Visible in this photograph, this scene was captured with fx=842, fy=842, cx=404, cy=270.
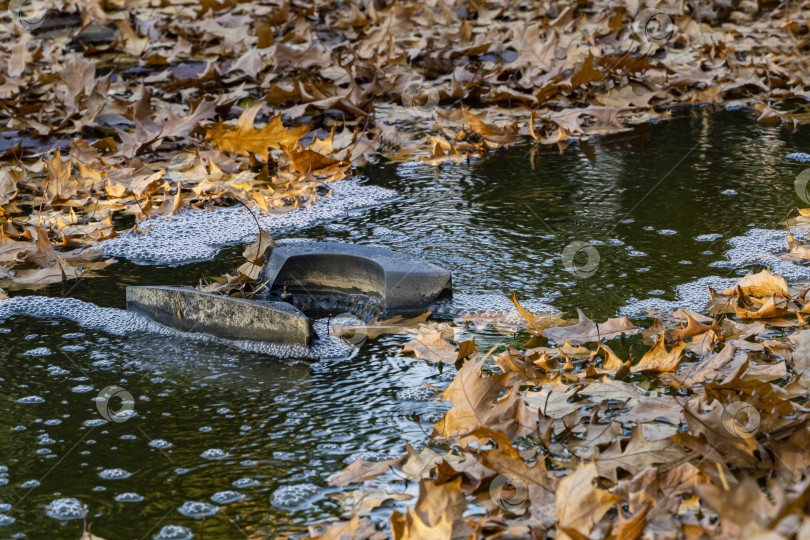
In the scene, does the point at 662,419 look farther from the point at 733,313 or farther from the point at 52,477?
the point at 52,477

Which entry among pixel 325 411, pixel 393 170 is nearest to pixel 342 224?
pixel 393 170

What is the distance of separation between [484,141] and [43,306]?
1.99m

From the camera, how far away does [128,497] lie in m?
1.43

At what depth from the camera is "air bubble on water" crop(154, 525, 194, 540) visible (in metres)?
1.33

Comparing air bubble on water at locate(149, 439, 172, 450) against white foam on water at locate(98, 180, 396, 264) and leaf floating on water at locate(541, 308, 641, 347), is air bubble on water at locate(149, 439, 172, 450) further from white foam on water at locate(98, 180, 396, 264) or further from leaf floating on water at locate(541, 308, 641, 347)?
white foam on water at locate(98, 180, 396, 264)

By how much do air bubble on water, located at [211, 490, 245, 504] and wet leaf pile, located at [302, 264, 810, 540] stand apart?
0.56ft

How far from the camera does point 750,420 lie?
1.39 meters

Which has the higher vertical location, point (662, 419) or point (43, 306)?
point (662, 419)

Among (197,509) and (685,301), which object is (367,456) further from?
(685,301)

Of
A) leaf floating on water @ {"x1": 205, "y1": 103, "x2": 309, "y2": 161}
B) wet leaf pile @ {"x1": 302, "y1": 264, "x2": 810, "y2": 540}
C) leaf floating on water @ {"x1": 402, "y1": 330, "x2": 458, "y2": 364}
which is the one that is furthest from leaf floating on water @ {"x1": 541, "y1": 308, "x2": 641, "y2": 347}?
leaf floating on water @ {"x1": 205, "y1": 103, "x2": 309, "y2": 161}

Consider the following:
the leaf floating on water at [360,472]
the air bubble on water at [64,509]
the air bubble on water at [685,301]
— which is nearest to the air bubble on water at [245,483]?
the leaf floating on water at [360,472]

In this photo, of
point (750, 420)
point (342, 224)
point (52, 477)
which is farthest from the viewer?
point (342, 224)

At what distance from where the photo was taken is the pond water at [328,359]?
4.75 ft

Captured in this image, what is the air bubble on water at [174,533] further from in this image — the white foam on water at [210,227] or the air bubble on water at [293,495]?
the white foam on water at [210,227]
